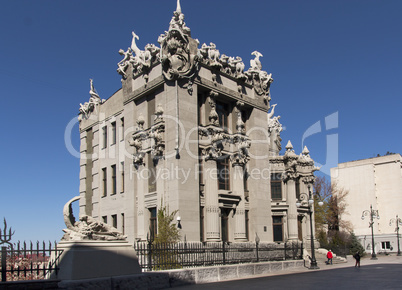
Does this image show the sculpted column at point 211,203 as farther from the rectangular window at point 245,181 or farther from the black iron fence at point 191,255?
the rectangular window at point 245,181

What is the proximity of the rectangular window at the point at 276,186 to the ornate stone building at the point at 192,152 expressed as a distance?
0.30ft

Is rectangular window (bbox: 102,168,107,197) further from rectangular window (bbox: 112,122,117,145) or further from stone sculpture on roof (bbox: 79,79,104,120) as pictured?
stone sculpture on roof (bbox: 79,79,104,120)

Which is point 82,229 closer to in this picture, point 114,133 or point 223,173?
point 223,173

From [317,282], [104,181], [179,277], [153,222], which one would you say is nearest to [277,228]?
[153,222]

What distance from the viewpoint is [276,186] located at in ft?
126

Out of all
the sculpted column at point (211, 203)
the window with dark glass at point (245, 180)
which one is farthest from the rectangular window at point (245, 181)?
the sculpted column at point (211, 203)

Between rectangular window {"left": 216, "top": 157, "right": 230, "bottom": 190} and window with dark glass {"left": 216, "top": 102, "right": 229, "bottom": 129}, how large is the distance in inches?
111

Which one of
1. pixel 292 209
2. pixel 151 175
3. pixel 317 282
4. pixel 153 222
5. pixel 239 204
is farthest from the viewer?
pixel 292 209

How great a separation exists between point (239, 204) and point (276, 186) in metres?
7.56

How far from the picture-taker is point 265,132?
3609 centimetres

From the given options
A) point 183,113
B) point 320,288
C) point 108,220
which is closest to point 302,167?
point 183,113

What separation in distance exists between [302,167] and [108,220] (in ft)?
61.2

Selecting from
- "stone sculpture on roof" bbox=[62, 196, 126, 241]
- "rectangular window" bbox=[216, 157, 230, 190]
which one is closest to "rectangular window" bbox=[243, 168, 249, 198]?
"rectangular window" bbox=[216, 157, 230, 190]

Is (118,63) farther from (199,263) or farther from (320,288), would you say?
(320,288)
